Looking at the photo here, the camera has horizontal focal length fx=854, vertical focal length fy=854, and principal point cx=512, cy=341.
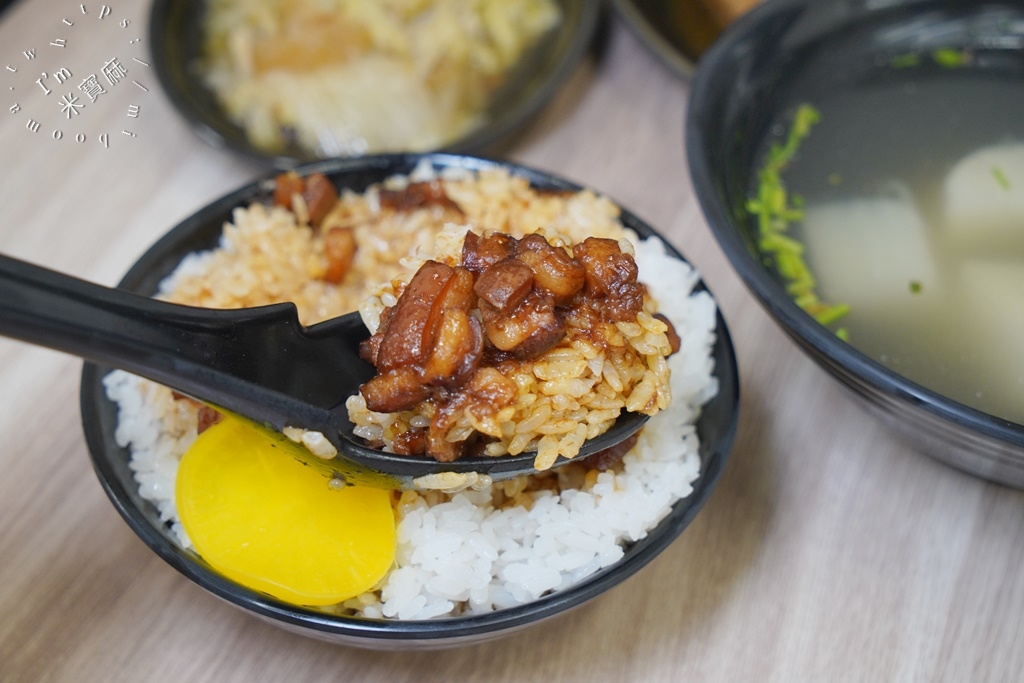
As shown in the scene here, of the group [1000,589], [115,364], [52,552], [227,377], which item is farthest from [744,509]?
[52,552]

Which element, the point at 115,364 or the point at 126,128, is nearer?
the point at 115,364

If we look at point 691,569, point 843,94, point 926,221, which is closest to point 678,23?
point 843,94

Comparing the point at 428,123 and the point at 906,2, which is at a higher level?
the point at 906,2

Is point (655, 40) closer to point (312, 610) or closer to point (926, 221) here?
point (926, 221)

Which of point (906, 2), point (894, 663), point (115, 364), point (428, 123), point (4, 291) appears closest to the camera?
point (4, 291)

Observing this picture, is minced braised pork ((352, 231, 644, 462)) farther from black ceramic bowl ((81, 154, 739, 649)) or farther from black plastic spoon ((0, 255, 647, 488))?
black ceramic bowl ((81, 154, 739, 649))

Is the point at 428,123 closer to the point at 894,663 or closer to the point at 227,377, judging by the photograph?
the point at 227,377
